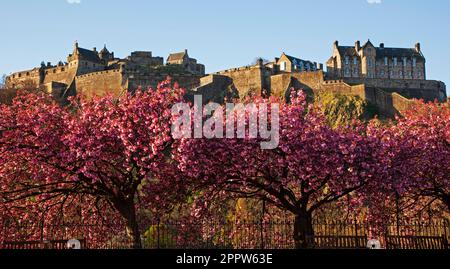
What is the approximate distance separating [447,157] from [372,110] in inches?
2147

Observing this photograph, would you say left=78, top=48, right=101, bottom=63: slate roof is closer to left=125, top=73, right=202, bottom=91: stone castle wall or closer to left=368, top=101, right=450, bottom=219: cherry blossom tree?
left=125, top=73, right=202, bottom=91: stone castle wall

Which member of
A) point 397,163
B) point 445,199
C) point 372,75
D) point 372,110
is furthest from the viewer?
point 372,75

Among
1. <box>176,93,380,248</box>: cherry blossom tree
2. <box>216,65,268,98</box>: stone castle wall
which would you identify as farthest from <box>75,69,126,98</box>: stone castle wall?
<box>176,93,380,248</box>: cherry blossom tree

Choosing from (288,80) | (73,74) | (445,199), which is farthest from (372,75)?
(445,199)

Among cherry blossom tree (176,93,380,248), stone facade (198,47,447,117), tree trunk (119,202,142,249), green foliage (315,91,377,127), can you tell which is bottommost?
tree trunk (119,202,142,249)

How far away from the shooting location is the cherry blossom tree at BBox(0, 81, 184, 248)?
21922mm

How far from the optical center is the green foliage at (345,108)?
254 ft

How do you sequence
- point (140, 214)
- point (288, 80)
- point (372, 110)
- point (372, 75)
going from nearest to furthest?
point (140, 214) → point (372, 110) → point (288, 80) → point (372, 75)

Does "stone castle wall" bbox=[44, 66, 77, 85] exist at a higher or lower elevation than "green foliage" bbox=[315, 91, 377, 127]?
higher
